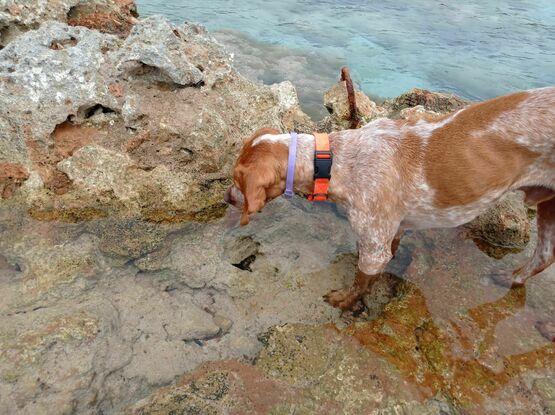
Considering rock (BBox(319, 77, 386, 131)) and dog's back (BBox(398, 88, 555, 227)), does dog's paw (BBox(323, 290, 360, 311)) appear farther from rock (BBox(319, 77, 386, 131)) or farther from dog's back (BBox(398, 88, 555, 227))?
rock (BBox(319, 77, 386, 131))

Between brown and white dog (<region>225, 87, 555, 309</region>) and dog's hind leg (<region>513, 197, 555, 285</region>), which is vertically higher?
brown and white dog (<region>225, 87, 555, 309</region>)

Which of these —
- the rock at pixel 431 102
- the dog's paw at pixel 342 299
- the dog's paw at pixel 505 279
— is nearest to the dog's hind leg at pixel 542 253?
the dog's paw at pixel 505 279

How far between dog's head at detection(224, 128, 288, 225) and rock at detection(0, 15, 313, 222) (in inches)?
31.9

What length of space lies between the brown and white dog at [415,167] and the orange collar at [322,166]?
9 cm

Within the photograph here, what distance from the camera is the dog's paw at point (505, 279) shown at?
165 inches

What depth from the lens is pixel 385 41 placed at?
13.1 m

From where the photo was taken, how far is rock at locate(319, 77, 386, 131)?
6004 mm

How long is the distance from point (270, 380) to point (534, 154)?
2.80 m

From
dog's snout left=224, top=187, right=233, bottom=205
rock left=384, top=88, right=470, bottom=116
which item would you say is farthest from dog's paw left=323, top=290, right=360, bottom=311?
rock left=384, top=88, right=470, bottom=116

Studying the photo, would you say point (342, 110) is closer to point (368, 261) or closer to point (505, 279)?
point (368, 261)

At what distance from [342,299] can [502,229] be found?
2.04 m

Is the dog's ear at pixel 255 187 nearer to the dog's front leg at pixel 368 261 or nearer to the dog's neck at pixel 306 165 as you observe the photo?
the dog's neck at pixel 306 165

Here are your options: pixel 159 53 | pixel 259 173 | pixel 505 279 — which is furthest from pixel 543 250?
pixel 159 53

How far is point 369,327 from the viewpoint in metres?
3.64
